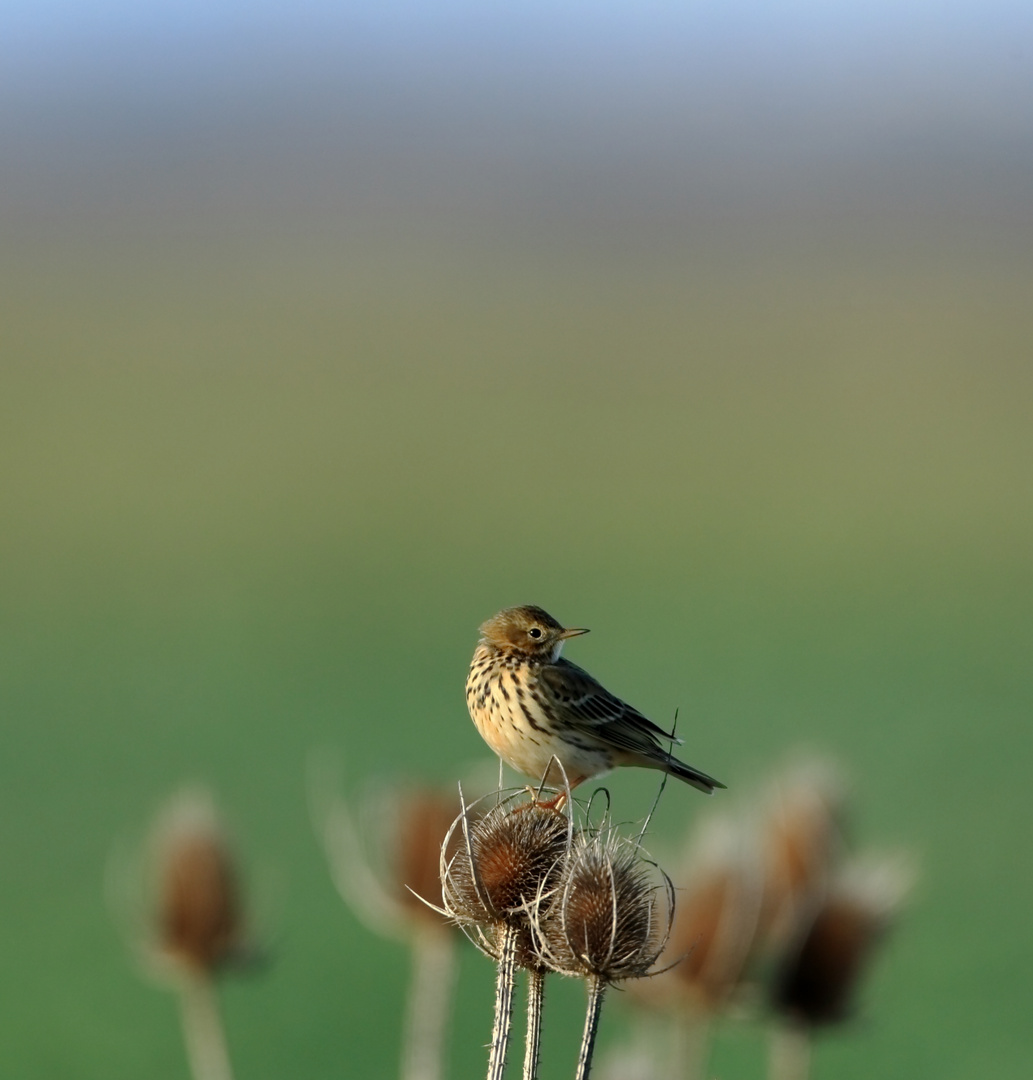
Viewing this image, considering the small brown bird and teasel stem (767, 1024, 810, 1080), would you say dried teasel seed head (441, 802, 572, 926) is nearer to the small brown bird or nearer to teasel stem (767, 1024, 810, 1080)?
the small brown bird

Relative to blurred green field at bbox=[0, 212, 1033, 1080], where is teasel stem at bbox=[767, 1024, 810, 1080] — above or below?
below

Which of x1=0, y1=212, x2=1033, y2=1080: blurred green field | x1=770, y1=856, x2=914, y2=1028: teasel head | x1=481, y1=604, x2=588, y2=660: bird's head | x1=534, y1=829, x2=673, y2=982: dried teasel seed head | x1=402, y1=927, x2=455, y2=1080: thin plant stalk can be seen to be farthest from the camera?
x1=0, y1=212, x2=1033, y2=1080: blurred green field

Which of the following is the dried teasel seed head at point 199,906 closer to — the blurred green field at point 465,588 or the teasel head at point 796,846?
the blurred green field at point 465,588

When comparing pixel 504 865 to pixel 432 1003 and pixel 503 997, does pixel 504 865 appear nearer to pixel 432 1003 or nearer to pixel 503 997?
pixel 503 997

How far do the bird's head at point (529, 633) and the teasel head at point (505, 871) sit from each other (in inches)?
78.0

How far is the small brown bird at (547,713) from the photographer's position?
7.00 metres

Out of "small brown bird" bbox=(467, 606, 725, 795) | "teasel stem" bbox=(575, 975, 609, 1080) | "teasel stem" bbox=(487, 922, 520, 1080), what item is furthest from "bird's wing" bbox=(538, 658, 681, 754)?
"teasel stem" bbox=(575, 975, 609, 1080)

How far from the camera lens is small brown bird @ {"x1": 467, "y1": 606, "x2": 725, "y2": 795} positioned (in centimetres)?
700

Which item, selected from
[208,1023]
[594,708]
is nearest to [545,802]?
[594,708]

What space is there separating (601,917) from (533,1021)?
0.33 meters

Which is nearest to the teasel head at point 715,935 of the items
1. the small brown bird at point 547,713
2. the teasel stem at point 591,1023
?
the small brown bird at point 547,713

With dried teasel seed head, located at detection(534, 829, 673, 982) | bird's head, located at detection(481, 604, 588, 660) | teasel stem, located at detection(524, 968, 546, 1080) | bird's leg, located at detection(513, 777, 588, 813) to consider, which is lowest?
teasel stem, located at detection(524, 968, 546, 1080)

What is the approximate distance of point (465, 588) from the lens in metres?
32.9

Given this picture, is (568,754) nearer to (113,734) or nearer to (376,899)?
(376,899)
